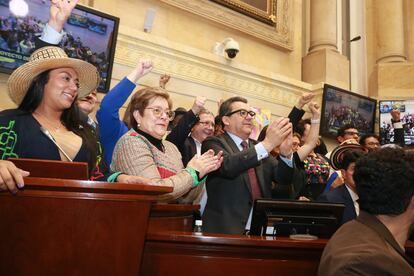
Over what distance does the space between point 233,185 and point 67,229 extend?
1.50 m

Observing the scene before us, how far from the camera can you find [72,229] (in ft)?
4.22

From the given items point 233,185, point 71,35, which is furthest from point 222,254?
point 71,35

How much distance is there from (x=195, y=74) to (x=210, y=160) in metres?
3.82

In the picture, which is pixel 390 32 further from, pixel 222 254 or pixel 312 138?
pixel 222 254

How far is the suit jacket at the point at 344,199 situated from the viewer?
8.91 ft

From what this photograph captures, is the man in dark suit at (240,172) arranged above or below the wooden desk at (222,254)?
above

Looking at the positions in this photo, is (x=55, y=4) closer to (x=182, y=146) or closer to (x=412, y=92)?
(x=182, y=146)

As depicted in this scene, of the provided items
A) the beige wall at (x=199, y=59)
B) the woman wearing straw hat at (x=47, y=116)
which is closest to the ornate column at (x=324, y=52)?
the beige wall at (x=199, y=59)

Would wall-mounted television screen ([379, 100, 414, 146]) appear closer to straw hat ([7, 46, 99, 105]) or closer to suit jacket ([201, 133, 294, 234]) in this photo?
suit jacket ([201, 133, 294, 234])

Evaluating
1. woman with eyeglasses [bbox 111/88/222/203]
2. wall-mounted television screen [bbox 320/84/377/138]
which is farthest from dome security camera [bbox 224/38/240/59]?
woman with eyeglasses [bbox 111/88/222/203]

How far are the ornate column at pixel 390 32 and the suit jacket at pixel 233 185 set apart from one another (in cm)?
653

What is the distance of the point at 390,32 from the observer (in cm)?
854

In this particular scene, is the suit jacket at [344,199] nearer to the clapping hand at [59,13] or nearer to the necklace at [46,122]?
the necklace at [46,122]

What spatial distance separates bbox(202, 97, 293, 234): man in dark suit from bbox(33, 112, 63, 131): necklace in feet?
3.47
